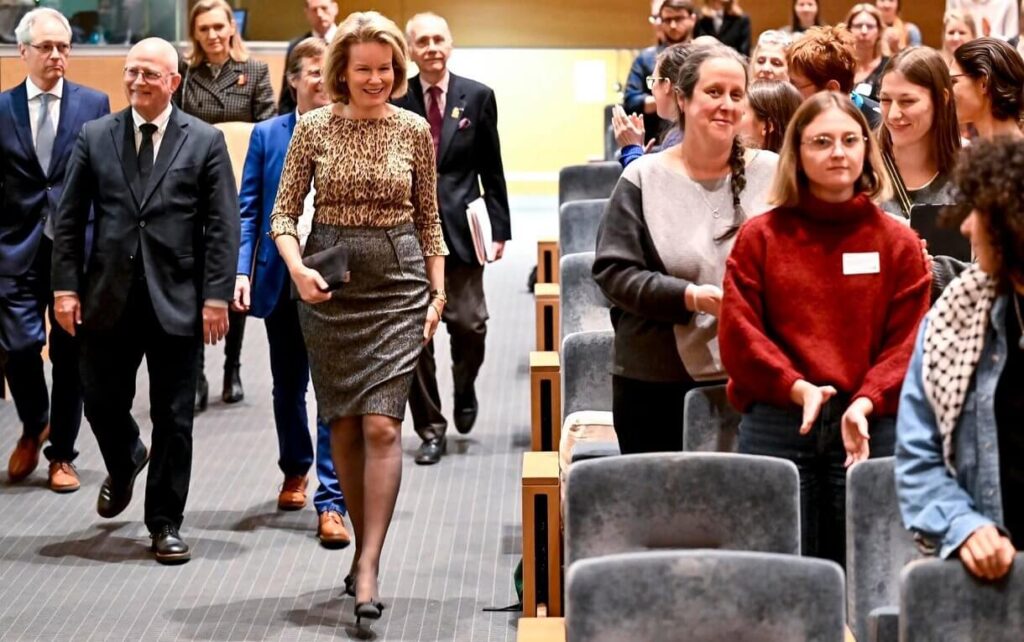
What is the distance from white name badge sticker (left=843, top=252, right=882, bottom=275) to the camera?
319 cm

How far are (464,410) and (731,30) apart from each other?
402 centimetres

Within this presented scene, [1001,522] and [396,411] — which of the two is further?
[396,411]

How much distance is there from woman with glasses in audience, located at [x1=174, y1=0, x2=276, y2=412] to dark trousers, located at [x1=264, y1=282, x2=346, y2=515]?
5.88 ft

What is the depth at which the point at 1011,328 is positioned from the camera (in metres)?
2.53

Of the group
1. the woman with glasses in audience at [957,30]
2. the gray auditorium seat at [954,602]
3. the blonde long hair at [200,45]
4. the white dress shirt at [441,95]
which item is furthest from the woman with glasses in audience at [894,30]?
the gray auditorium seat at [954,602]

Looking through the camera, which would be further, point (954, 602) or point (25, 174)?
point (25, 174)

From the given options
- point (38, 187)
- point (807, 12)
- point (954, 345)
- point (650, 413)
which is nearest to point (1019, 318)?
point (954, 345)

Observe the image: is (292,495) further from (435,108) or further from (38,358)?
(435,108)

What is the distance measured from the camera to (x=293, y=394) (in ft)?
16.9

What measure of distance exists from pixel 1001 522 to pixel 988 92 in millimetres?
1955

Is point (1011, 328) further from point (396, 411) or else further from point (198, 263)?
point (198, 263)

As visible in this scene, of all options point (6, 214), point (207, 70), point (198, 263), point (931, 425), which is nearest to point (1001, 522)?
point (931, 425)

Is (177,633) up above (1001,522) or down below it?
below

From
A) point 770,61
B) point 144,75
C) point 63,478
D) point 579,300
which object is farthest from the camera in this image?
point 63,478
